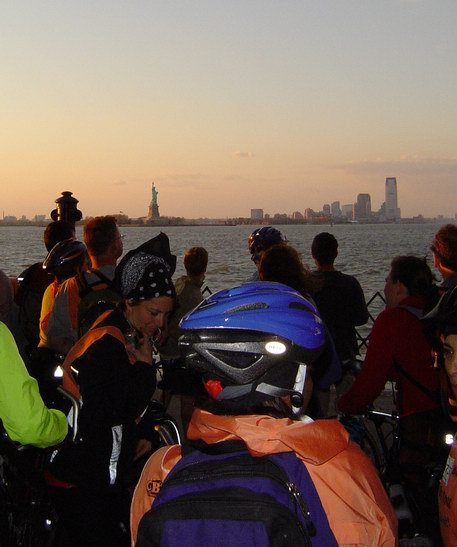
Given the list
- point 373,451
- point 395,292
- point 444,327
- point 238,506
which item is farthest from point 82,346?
point 373,451

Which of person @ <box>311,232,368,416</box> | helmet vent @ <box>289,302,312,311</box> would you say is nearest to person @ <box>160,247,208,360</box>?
person @ <box>311,232,368,416</box>

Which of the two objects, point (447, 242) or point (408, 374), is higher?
point (447, 242)

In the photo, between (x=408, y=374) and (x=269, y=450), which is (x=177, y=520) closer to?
(x=269, y=450)

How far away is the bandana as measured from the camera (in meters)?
3.61

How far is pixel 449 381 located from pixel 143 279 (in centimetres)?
155

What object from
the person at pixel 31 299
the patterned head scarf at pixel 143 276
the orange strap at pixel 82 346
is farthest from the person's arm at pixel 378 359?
the person at pixel 31 299

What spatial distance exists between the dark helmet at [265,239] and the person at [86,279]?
129 centimetres

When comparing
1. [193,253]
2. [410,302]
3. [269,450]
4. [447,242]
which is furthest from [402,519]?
[193,253]

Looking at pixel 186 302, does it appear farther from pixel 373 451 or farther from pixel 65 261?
pixel 373 451

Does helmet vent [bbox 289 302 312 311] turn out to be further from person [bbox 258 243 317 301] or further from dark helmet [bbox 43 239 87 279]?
dark helmet [bbox 43 239 87 279]

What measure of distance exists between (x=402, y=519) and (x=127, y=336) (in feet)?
4.76

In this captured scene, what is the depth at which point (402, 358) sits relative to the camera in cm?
409

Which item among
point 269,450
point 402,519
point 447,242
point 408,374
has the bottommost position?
point 402,519

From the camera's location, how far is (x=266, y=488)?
1633mm
